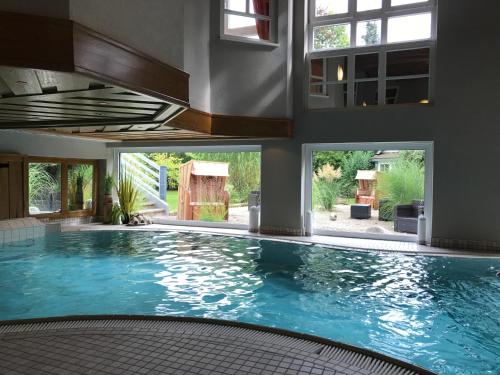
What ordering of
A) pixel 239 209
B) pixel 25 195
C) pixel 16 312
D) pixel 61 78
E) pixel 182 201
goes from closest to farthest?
pixel 61 78, pixel 16 312, pixel 25 195, pixel 239 209, pixel 182 201

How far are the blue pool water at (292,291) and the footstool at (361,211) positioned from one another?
1.94 metres

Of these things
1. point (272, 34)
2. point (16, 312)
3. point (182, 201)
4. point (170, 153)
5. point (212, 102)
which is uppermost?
point (272, 34)

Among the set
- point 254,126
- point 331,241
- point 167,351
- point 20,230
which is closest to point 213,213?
point 254,126

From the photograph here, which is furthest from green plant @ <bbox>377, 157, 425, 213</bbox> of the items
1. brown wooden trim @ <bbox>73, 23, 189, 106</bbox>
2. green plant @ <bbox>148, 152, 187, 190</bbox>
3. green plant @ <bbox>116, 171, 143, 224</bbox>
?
green plant @ <bbox>116, 171, 143, 224</bbox>

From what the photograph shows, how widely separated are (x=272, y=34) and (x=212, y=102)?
7.78 ft

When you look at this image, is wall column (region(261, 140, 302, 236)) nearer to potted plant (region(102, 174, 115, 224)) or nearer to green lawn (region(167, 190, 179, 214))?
green lawn (region(167, 190, 179, 214))

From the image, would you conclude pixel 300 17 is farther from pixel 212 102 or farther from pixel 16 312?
pixel 16 312

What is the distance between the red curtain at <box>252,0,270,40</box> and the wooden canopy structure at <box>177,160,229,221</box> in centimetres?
379

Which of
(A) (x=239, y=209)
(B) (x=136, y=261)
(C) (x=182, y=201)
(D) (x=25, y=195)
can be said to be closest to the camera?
(B) (x=136, y=261)

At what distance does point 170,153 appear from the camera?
13.8m

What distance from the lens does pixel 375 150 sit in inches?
424

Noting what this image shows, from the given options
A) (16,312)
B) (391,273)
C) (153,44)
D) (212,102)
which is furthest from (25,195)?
(391,273)

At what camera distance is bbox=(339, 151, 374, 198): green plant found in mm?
10953

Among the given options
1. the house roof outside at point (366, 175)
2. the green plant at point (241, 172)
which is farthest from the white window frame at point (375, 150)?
the green plant at point (241, 172)
